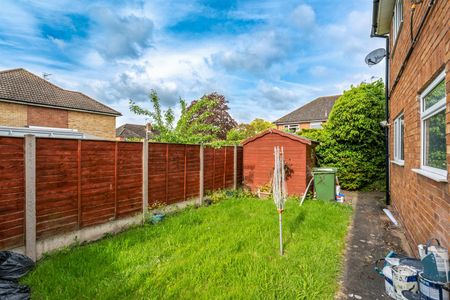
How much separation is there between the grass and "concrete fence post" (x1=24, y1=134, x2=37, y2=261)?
0.34 metres

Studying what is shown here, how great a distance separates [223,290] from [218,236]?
2.02m

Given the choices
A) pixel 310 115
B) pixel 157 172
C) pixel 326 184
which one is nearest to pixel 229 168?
pixel 326 184

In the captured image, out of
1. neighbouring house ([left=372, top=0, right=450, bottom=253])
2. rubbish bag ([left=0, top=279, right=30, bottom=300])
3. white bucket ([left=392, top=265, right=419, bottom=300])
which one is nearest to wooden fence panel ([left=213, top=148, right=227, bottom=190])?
neighbouring house ([left=372, top=0, right=450, bottom=253])

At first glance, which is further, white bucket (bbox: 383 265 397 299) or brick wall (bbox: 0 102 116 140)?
brick wall (bbox: 0 102 116 140)

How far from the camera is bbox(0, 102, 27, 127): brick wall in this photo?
1641 centimetres

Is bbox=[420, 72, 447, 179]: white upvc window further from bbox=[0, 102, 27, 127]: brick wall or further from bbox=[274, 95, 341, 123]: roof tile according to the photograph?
bbox=[274, 95, 341, 123]: roof tile

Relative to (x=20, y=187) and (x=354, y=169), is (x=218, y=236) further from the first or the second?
(x=354, y=169)

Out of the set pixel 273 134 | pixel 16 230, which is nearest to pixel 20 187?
pixel 16 230

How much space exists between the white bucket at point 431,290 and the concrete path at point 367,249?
0.77m

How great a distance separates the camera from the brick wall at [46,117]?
17.8 m

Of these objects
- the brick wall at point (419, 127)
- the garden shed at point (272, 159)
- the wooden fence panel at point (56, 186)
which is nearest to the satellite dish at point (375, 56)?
the garden shed at point (272, 159)

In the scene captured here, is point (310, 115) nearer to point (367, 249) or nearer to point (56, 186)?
point (367, 249)

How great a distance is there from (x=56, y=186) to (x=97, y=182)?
809 mm

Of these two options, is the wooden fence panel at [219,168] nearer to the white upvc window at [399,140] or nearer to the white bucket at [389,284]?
the white upvc window at [399,140]
